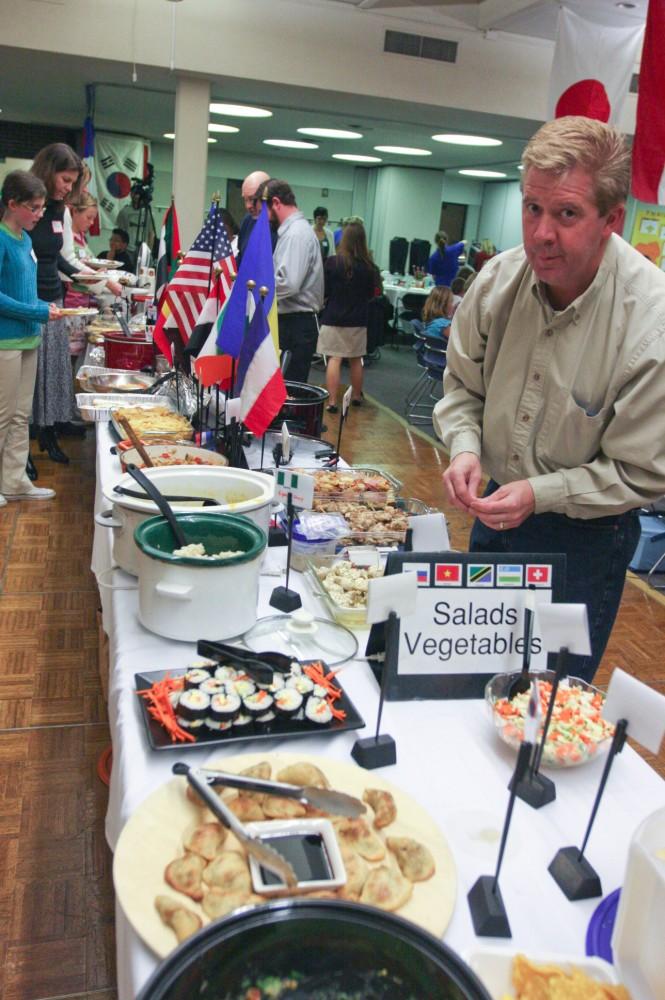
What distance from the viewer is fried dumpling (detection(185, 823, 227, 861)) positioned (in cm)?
84

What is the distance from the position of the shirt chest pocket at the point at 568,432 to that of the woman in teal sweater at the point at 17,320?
2.72 metres

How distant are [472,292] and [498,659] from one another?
0.76 m

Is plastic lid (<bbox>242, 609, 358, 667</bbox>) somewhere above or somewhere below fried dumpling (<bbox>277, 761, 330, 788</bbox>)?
below

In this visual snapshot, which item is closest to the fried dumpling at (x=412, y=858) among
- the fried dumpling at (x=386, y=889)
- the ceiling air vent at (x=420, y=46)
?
the fried dumpling at (x=386, y=889)

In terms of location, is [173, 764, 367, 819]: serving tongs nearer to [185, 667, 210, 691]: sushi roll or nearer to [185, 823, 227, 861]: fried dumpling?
[185, 823, 227, 861]: fried dumpling

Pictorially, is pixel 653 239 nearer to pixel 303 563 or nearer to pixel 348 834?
pixel 303 563

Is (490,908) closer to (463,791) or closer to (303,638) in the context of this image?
(463,791)

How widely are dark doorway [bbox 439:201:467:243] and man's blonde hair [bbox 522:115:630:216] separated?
15162mm

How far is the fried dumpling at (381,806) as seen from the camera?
92cm

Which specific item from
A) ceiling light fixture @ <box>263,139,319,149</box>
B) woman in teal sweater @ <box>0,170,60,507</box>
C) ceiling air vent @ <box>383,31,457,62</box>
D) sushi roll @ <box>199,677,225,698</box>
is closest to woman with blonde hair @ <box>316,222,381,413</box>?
ceiling air vent @ <box>383,31,457,62</box>

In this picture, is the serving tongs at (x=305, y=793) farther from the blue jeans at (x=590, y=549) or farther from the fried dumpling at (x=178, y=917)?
the blue jeans at (x=590, y=549)

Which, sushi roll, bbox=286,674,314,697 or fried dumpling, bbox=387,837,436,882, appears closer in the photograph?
fried dumpling, bbox=387,837,436,882

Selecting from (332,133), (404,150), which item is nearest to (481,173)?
(404,150)

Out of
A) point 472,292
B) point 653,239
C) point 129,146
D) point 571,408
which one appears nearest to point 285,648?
point 571,408
